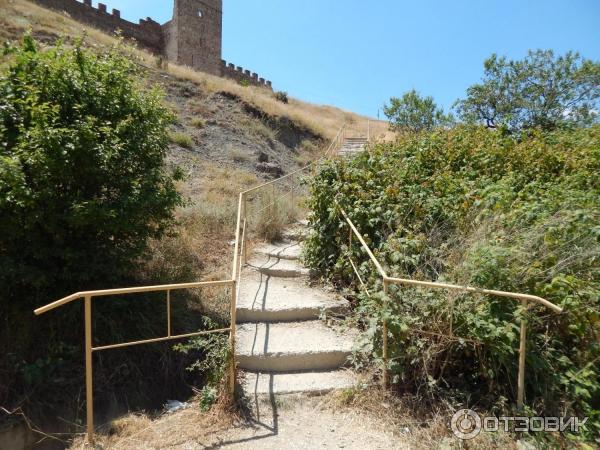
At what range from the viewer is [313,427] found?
3.19 metres

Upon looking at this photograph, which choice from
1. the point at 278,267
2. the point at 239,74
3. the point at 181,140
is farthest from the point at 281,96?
the point at 278,267

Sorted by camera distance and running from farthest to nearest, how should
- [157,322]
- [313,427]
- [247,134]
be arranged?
1. [247,134]
2. [157,322]
3. [313,427]

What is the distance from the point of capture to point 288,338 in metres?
4.20

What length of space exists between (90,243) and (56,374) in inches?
57.0

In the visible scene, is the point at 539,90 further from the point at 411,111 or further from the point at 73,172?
the point at 73,172

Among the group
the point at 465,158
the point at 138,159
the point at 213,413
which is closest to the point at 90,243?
the point at 138,159

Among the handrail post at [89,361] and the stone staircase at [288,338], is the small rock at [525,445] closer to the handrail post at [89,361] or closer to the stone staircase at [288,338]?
the stone staircase at [288,338]

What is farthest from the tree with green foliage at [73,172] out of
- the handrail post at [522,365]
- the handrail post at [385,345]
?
the handrail post at [522,365]

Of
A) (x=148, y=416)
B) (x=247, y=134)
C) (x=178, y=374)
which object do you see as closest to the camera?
(x=148, y=416)

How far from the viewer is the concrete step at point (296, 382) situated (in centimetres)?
358

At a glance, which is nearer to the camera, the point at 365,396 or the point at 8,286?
the point at 365,396

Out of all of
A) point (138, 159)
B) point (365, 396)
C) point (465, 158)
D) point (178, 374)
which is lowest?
point (178, 374)

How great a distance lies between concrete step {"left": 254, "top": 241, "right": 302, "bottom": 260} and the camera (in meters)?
6.37

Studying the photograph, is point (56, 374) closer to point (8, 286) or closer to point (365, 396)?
point (8, 286)
